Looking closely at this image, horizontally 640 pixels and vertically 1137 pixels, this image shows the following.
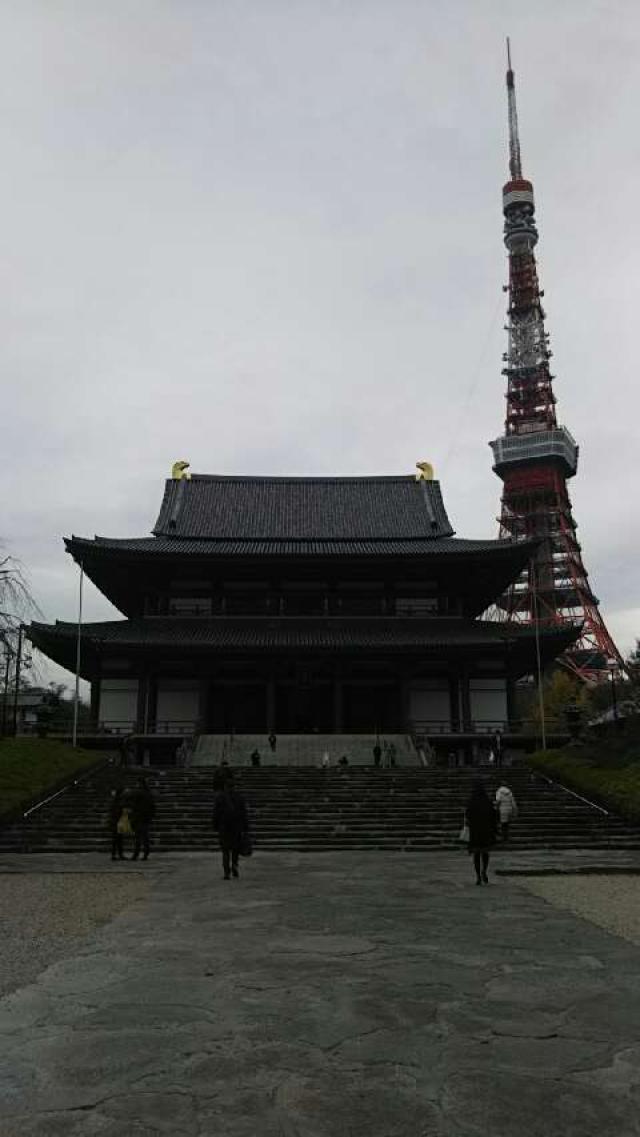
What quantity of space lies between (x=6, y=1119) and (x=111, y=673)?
35197 mm

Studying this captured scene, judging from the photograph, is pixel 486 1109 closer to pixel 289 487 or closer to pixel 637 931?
pixel 637 931

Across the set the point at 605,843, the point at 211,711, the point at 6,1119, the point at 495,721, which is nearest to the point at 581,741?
the point at 495,721

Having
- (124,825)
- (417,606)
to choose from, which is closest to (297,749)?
(417,606)

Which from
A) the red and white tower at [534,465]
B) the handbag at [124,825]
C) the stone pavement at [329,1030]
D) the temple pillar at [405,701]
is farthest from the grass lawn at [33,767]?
the red and white tower at [534,465]

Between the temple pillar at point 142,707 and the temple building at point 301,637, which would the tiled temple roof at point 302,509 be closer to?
the temple building at point 301,637

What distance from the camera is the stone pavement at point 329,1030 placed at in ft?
13.1

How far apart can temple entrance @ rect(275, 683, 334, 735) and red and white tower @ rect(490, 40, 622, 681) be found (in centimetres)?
3088

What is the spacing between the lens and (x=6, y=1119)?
3.97 m

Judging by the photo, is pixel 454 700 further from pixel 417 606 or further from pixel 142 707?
pixel 142 707

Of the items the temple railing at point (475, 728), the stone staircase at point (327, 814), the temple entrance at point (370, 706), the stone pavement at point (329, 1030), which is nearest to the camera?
the stone pavement at point (329, 1030)

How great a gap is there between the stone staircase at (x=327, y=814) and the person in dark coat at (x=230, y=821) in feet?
20.8

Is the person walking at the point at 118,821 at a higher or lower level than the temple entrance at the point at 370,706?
lower

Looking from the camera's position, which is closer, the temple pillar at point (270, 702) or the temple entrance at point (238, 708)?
the temple pillar at point (270, 702)

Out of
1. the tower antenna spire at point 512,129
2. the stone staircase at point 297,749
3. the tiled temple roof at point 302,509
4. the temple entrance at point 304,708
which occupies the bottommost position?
the stone staircase at point 297,749
